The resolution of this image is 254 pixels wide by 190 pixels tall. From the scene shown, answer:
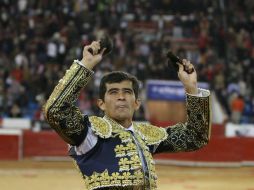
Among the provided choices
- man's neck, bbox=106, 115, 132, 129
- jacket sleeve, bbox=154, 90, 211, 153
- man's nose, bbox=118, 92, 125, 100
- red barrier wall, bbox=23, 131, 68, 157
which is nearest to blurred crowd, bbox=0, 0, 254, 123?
red barrier wall, bbox=23, 131, 68, 157

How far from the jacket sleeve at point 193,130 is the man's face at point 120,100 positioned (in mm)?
329

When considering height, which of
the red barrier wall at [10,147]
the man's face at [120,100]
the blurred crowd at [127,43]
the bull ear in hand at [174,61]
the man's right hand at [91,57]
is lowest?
the red barrier wall at [10,147]

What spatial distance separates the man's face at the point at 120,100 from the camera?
3.12 meters

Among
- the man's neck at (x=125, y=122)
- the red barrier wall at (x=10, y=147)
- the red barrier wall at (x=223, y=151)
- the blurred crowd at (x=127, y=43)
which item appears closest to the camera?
the man's neck at (x=125, y=122)

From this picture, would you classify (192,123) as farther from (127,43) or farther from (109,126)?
(127,43)

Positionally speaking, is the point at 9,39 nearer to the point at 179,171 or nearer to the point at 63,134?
the point at 179,171

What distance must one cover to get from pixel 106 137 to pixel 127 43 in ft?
48.1

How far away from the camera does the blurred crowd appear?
618 inches

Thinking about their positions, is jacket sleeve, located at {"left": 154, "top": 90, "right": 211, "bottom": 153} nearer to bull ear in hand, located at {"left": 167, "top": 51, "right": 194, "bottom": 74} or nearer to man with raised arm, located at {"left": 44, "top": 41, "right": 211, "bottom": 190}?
man with raised arm, located at {"left": 44, "top": 41, "right": 211, "bottom": 190}

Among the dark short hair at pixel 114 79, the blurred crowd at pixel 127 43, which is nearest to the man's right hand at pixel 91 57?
the dark short hair at pixel 114 79

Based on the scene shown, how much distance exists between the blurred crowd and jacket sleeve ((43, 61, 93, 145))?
11608mm

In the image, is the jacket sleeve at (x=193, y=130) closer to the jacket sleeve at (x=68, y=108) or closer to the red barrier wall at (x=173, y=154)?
the jacket sleeve at (x=68, y=108)

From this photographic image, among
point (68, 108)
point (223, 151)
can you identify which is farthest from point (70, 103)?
point (223, 151)

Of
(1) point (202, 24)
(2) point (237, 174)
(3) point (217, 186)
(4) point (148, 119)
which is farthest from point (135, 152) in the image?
(1) point (202, 24)
